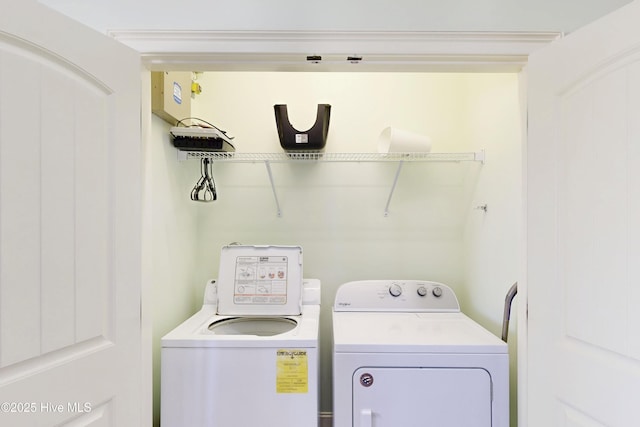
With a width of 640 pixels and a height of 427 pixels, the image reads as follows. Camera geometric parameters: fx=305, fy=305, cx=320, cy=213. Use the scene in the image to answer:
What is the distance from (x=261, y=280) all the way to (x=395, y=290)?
35.3 inches

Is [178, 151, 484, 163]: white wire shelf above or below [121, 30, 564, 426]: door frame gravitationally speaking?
below

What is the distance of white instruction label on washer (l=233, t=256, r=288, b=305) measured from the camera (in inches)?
76.5

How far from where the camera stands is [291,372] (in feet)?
4.73

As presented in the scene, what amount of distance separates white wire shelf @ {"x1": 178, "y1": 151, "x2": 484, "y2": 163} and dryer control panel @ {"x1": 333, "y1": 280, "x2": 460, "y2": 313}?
0.86 meters

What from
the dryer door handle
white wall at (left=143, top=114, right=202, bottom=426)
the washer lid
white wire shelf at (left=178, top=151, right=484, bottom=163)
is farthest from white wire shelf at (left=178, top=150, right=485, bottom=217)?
the dryer door handle

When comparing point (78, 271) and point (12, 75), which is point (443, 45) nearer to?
point (12, 75)

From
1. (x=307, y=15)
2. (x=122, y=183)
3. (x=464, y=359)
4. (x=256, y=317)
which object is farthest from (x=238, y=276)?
(x=307, y=15)

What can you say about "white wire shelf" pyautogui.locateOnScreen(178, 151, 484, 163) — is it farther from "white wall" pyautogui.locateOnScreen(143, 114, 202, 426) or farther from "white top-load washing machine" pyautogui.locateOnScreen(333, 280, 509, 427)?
"white top-load washing machine" pyautogui.locateOnScreen(333, 280, 509, 427)

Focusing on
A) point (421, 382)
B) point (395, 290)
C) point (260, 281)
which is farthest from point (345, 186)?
point (421, 382)

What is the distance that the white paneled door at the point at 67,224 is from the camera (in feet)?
2.50

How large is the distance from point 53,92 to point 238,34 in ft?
2.03

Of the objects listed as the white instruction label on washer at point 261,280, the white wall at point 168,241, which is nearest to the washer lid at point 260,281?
the white instruction label on washer at point 261,280

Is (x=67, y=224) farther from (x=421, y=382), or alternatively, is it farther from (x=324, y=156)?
(x=324, y=156)

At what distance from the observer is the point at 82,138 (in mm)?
908
